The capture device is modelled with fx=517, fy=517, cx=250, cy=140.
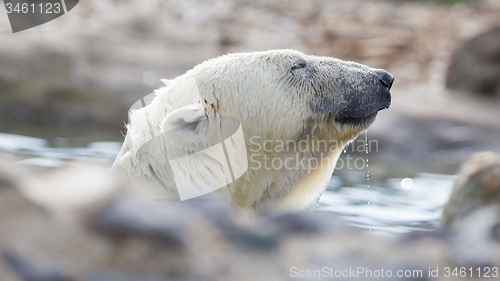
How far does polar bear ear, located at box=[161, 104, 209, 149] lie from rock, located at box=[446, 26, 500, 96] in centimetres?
692

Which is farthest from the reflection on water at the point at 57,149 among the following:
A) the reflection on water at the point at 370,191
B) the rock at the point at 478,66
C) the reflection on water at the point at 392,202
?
the rock at the point at 478,66

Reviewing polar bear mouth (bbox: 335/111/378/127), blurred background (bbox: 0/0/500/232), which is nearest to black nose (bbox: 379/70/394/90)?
polar bear mouth (bbox: 335/111/378/127)

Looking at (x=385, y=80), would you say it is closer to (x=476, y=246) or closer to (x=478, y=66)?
(x=476, y=246)

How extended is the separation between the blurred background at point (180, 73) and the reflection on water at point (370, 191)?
0.01 metres

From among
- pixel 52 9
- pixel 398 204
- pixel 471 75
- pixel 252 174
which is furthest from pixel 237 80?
pixel 52 9

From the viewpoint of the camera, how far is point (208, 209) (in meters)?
0.73

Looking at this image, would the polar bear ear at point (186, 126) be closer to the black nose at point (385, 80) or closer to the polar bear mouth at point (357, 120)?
the polar bear mouth at point (357, 120)

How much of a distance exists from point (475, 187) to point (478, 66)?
6225 mm

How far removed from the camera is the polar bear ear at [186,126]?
2291mm

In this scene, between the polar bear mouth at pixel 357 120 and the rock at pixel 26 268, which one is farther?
the polar bear mouth at pixel 357 120

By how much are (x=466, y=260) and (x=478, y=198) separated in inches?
91.7

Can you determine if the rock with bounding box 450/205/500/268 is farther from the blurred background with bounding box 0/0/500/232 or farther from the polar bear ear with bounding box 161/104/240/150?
the blurred background with bounding box 0/0/500/232

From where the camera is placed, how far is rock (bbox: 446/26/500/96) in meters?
8.29

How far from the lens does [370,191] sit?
18.2ft
